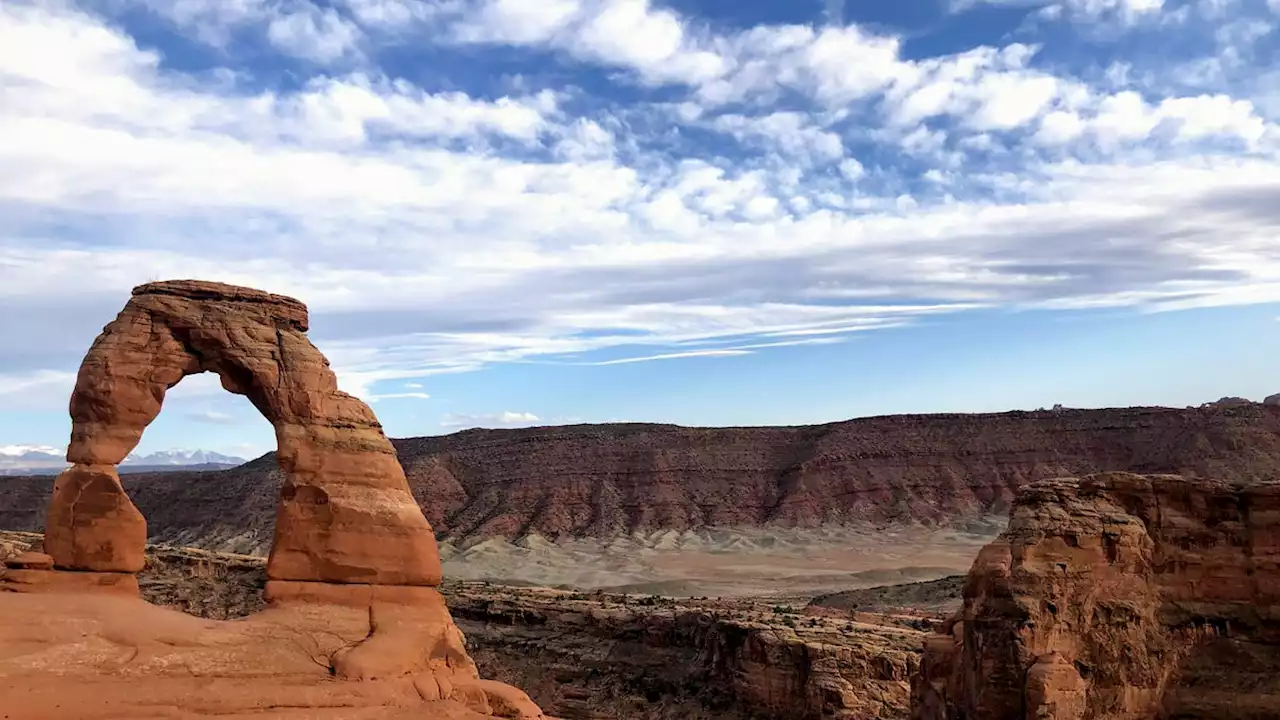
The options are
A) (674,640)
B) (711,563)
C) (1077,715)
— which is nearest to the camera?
(1077,715)

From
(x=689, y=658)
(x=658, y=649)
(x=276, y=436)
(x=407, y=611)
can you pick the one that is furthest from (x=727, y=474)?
(x=276, y=436)

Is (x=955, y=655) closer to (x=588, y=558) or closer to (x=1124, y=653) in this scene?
(x=1124, y=653)

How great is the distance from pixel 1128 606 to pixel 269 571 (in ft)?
50.2

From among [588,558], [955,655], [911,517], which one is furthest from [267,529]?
[955,655]

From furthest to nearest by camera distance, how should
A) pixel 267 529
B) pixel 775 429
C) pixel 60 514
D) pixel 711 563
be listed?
pixel 775 429 → pixel 267 529 → pixel 711 563 → pixel 60 514

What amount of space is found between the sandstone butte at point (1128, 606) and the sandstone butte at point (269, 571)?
8686mm

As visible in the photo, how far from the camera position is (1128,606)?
Answer: 16.7 meters

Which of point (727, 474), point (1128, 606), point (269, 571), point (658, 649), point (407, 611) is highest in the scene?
point (727, 474)

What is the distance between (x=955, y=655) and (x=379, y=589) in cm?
1091

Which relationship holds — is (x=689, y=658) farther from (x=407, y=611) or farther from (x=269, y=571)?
(x=269, y=571)

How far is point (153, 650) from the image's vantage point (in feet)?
52.5

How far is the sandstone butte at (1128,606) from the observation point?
15945 millimetres

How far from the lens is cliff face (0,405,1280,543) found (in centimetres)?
9719

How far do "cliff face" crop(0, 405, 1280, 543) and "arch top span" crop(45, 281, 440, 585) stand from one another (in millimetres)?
76152
